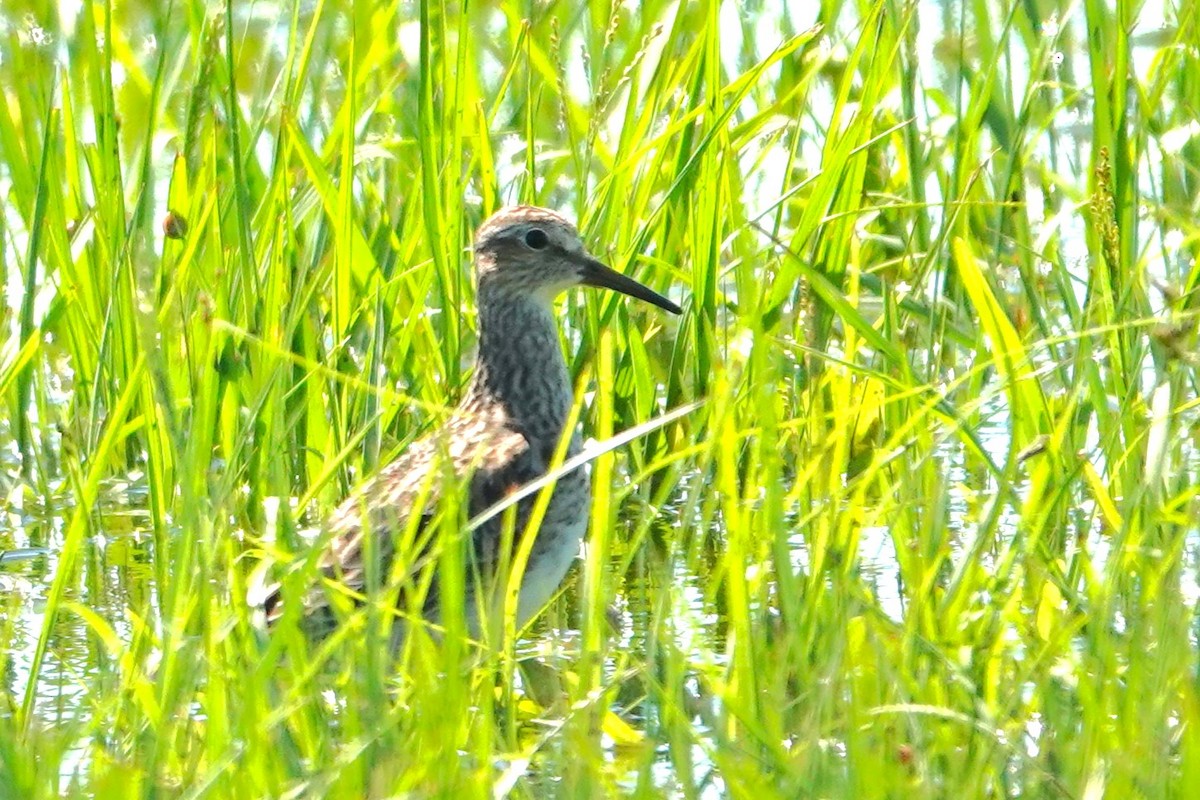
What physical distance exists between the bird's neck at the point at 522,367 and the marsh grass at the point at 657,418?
0.32 feet

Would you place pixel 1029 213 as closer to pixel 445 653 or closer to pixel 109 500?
pixel 109 500

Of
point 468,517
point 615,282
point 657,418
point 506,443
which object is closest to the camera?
point 657,418

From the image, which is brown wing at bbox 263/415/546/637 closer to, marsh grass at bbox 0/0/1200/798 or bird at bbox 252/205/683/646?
bird at bbox 252/205/683/646

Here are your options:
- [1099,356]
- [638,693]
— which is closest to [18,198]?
[638,693]

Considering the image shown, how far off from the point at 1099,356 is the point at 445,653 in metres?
2.47

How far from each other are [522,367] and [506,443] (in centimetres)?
31

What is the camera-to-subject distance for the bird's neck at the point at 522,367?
5.71 meters

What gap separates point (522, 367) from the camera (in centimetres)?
575

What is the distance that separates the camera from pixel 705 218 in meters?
5.68

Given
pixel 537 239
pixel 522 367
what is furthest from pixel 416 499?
pixel 537 239

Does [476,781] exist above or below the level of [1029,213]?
below

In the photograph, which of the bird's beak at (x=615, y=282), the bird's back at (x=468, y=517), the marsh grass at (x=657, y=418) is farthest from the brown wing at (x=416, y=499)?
the bird's beak at (x=615, y=282)

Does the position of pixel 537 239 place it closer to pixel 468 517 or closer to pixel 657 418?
pixel 468 517

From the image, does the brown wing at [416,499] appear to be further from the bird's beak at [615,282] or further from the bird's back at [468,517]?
the bird's beak at [615,282]
